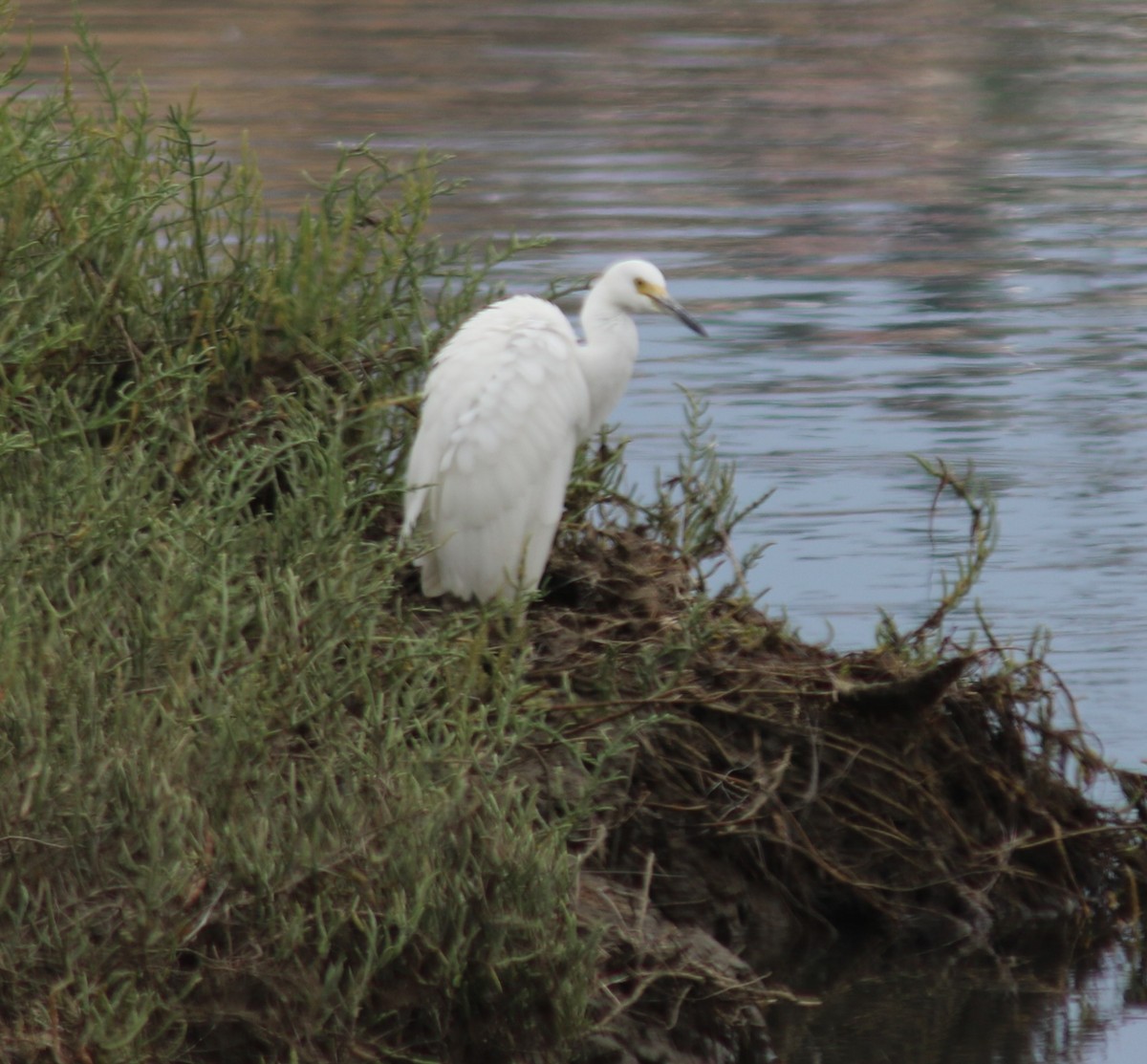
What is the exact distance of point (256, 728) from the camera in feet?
13.1

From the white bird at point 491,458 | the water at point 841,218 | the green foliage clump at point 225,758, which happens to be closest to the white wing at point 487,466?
the white bird at point 491,458

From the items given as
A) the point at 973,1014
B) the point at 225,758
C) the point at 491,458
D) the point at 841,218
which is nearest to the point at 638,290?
the point at 491,458

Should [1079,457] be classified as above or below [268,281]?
below

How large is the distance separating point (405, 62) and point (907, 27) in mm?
5113

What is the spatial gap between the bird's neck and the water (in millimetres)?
1111

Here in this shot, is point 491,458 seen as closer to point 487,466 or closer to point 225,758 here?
point 487,466

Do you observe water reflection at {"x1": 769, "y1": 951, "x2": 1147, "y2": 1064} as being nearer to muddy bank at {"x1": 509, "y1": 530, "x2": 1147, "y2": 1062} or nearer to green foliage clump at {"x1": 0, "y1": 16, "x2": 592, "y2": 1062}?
muddy bank at {"x1": 509, "y1": 530, "x2": 1147, "y2": 1062}

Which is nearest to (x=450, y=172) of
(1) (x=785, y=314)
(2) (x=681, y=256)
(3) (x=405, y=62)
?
(2) (x=681, y=256)

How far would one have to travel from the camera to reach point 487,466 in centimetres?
532

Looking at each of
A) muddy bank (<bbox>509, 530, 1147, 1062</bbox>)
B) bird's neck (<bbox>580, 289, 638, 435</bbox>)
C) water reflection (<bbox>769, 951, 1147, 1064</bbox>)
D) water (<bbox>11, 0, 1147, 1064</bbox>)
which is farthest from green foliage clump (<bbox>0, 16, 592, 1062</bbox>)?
water (<bbox>11, 0, 1147, 1064</bbox>)

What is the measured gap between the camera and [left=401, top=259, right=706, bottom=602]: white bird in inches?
208

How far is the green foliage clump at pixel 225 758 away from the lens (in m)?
3.70

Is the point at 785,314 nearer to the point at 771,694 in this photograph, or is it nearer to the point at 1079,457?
the point at 1079,457

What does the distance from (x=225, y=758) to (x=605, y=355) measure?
206 centimetres
